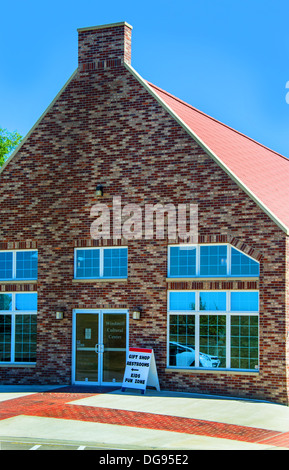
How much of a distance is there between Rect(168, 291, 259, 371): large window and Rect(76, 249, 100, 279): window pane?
99.8 inches

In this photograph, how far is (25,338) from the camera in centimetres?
2139

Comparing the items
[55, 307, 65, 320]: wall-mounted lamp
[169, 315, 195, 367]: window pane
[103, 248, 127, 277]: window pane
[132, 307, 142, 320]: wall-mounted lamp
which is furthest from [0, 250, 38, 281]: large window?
[169, 315, 195, 367]: window pane

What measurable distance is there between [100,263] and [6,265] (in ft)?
10.9

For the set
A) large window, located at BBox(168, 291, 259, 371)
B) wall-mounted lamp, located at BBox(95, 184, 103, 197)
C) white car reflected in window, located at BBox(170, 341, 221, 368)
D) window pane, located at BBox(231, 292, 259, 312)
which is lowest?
white car reflected in window, located at BBox(170, 341, 221, 368)

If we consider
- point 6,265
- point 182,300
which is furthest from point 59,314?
point 182,300

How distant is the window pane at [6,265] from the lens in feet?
71.7

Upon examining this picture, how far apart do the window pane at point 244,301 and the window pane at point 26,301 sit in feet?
20.8

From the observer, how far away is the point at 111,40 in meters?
21.5

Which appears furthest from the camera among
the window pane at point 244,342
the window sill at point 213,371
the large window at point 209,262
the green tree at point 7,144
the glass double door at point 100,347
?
the green tree at point 7,144

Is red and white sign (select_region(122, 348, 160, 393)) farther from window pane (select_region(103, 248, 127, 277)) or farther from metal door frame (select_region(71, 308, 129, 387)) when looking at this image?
window pane (select_region(103, 248, 127, 277))

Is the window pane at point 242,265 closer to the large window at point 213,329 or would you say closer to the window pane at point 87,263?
the large window at point 213,329

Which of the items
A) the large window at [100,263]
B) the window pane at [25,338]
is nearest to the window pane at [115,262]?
the large window at [100,263]

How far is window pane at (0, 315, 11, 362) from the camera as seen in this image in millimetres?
21609
